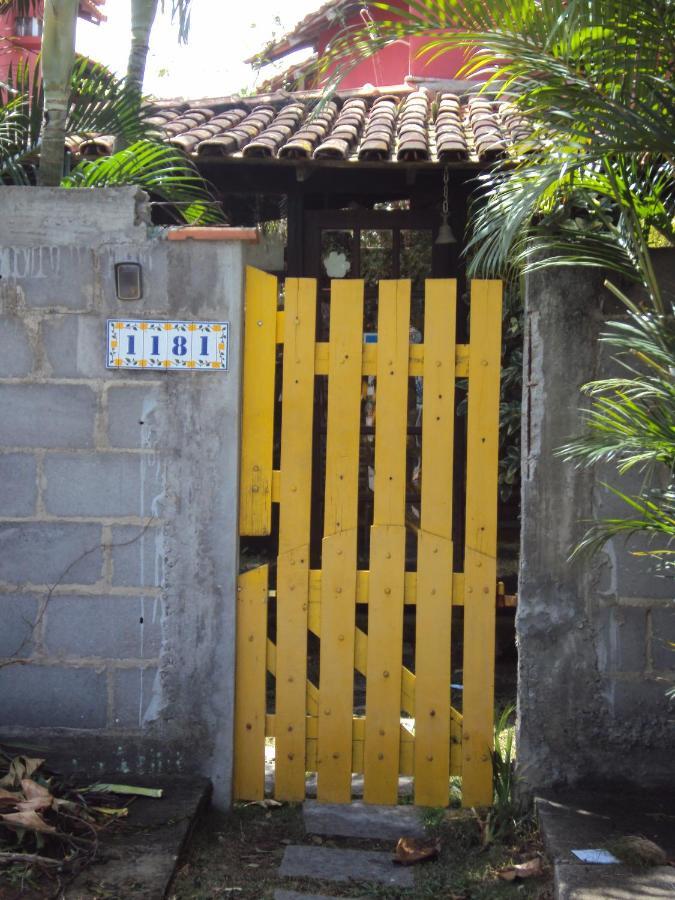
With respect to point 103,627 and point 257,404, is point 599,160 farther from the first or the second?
point 103,627

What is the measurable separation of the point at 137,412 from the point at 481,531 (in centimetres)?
138

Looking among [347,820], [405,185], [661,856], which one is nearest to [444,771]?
→ [347,820]

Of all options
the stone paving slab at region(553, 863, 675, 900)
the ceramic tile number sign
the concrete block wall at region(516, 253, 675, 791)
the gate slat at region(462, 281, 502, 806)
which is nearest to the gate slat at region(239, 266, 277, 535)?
Result: the ceramic tile number sign

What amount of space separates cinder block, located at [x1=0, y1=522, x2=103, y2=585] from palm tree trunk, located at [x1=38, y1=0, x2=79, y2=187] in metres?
1.51

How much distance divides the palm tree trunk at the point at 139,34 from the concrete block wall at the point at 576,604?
325 centimetres

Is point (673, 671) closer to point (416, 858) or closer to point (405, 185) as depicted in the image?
point (416, 858)

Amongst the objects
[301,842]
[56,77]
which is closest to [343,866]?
[301,842]

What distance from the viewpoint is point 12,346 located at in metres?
3.96

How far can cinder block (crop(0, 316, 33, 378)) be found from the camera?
395cm

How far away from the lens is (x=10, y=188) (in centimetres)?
397

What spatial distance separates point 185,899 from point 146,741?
2.65 feet

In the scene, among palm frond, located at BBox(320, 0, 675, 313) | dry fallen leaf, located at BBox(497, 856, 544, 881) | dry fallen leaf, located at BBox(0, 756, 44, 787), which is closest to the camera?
palm frond, located at BBox(320, 0, 675, 313)

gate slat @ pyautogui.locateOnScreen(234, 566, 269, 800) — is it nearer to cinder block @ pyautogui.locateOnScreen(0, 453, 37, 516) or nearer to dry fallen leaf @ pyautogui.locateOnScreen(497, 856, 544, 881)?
cinder block @ pyautogui.locateOnScreen(0, 453, 37, 516)

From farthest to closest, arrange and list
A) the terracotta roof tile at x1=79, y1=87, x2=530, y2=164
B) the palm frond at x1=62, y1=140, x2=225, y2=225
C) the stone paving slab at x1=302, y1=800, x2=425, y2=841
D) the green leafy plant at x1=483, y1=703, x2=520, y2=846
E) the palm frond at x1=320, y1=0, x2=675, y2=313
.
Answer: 1. the terracotta roof tile at x1=79, y1=87, x2=530, y2=164
2. the palm frond at x1=62, y1=140, x2=225, y2=225
3. the stone paving slab at x1=302, y1=800, x2=425, y2=841
4. the green leafy plant at x1=483, y1=703, x2=520, y2=846
5. the palm frond at x1=320, y1=0, x2=675, y2=313
